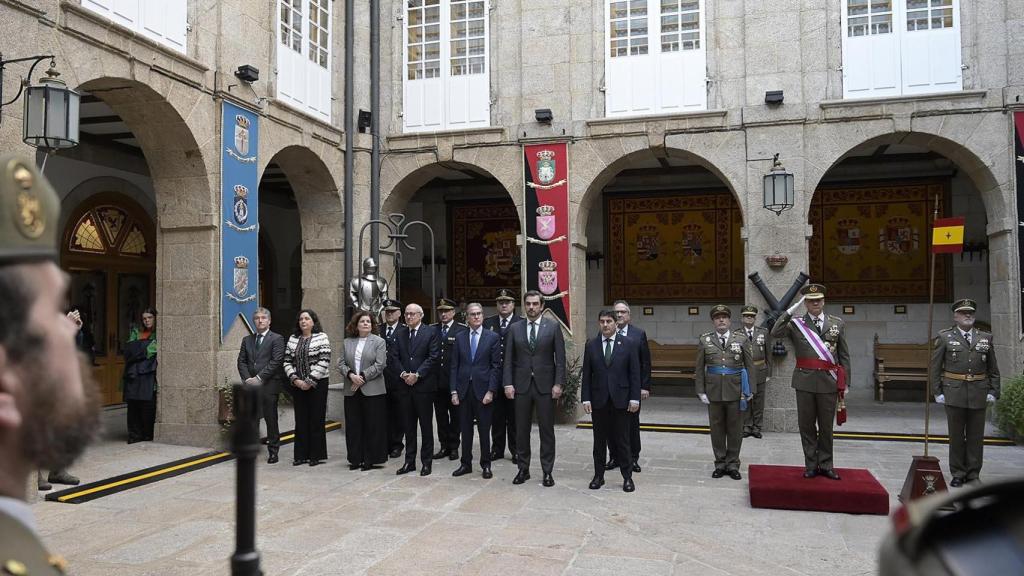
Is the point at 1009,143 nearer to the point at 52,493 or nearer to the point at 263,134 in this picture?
the point at 263,134

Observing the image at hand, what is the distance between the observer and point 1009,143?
9484 mm

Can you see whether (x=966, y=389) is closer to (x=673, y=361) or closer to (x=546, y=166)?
(x=546, y=166)

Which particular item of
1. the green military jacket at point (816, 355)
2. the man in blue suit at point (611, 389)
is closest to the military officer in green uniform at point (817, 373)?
the green military jacket at point (816, 355)

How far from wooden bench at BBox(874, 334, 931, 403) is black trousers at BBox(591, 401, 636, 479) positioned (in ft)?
24.7

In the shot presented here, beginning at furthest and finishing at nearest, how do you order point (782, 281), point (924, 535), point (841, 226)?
point (841, 226), point (782, 281), point (924, 535)

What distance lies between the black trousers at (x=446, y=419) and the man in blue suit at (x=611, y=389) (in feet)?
6.42

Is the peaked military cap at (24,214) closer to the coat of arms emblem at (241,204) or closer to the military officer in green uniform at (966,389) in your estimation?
the military officer in green uniform at (966,389)

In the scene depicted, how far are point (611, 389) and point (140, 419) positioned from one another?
5500 millimetres

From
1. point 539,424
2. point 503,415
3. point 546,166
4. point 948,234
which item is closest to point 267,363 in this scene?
point 503,415

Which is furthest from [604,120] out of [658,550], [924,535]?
[924,535]

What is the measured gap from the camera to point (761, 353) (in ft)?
31.9

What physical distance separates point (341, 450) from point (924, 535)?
815cm

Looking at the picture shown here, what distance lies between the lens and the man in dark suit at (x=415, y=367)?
770cm

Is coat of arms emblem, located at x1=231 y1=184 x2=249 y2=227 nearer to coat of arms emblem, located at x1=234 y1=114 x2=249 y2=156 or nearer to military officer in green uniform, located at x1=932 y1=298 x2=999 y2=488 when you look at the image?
coat of arms emblem, located at x1=234 y1=114 x2=249 y2=156
